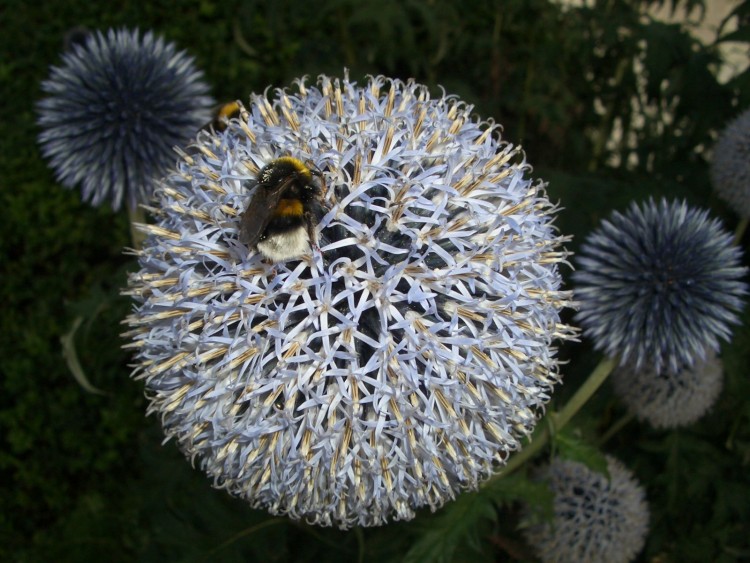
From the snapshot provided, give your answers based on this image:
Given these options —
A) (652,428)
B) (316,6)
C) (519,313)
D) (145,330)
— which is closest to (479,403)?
(519,313)

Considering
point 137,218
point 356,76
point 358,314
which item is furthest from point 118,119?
point 358,314

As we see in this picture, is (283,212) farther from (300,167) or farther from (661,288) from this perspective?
(661,288)

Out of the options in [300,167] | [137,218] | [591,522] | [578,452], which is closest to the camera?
[300,167]

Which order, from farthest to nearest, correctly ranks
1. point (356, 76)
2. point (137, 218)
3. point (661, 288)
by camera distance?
point (356, 76) < point (137, 218) < point (661, 288)

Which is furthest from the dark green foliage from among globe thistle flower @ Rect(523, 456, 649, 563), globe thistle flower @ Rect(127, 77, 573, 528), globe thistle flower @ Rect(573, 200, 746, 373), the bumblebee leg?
the bumblebee leg

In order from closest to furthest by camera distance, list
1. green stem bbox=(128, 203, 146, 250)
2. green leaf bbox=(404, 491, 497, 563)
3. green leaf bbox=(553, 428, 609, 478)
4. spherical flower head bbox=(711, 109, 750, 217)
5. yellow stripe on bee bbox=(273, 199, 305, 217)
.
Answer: yellow stripe on bee bbox=(273, 199, 305, 217), green leaf bbox=(404, 491, 497, 563), green leaf bbox=(553, 428, 609, 478), green stem bbox=(128, 203, 146, 250), spherical flower head bbox=(711, 109, 750, 217)

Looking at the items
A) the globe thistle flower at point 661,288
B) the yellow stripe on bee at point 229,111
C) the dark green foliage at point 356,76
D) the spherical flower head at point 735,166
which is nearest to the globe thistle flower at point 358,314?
the yellow stripe on bee at point 229,111

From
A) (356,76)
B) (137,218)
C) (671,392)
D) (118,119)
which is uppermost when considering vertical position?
(356,76)

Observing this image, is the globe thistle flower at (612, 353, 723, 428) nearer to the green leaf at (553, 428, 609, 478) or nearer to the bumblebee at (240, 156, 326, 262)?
the green leaf at (553, 428, 609, 478)
